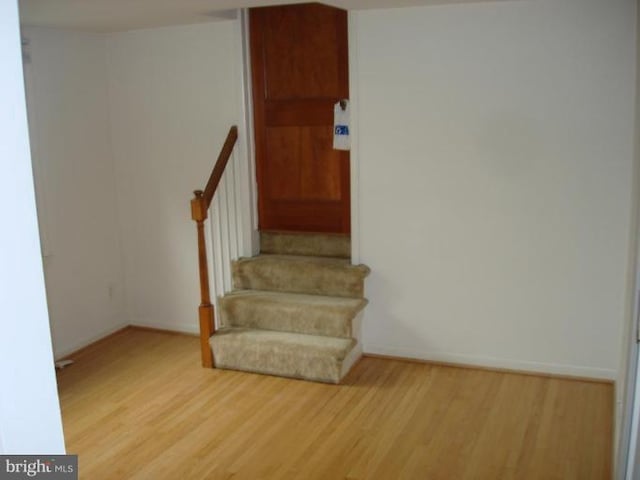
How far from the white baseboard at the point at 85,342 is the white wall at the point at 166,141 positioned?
0.17 meters

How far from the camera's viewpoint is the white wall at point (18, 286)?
2.77 ft

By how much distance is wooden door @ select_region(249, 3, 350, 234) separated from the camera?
4.24 metres

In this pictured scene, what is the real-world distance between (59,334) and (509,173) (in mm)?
3263

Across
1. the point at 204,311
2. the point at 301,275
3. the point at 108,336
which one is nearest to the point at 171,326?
the point at 108,336

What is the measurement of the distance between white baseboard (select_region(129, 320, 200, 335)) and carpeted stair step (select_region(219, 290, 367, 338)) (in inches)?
24.2

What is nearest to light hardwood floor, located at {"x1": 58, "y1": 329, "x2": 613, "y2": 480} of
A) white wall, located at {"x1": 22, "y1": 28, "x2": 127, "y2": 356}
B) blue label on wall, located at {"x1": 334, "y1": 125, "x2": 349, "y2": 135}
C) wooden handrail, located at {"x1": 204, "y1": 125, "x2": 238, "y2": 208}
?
white wall, located at {"x1": 22, "y1": 28, "x2": 127, "y2": 356}

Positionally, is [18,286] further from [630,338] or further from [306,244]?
[306,244]

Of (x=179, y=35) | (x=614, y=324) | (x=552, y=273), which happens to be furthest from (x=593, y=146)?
(x=179, y=35)

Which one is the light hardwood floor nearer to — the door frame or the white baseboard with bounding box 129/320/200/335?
the white baseboard with bounding box 129/320/200/335

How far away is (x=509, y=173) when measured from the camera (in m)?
3.76

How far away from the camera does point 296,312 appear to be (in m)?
4.09

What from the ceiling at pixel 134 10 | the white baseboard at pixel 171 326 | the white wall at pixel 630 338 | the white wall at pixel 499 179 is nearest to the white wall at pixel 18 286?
the white wall at pixel 630 338

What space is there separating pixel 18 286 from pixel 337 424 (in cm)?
270

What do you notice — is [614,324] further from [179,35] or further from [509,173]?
[179,35]
